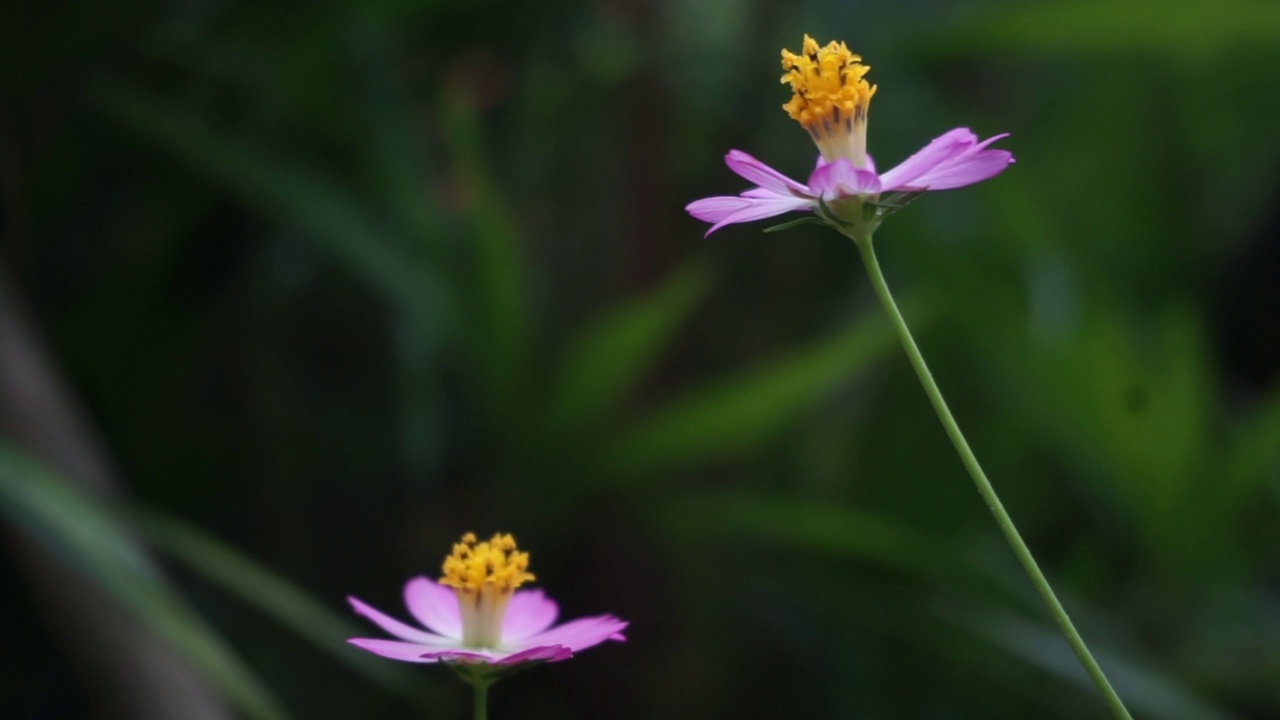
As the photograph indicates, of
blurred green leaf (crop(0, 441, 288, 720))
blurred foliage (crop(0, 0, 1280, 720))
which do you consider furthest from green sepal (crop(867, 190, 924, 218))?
blurred foliage (crop(0, 0, 1280, 720))

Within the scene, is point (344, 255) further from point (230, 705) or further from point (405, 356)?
point (230, 705)

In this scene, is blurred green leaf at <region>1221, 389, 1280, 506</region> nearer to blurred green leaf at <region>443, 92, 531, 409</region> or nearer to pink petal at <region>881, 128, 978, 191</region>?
blurred green leaf at <region>443, 92, 531, 409</region>

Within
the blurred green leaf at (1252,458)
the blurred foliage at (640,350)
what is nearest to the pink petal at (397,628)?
the blurred foliage at (640,350)

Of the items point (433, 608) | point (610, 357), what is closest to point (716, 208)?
point (433, 608)

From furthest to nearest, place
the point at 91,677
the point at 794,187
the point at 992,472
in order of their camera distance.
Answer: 1. the point at 992,472
2. the point at 91,677
3. the point at 794,187

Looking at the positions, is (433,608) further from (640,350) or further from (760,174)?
(640,350)

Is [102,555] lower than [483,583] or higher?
higher

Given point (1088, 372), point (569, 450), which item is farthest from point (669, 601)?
point (1088, 372)
